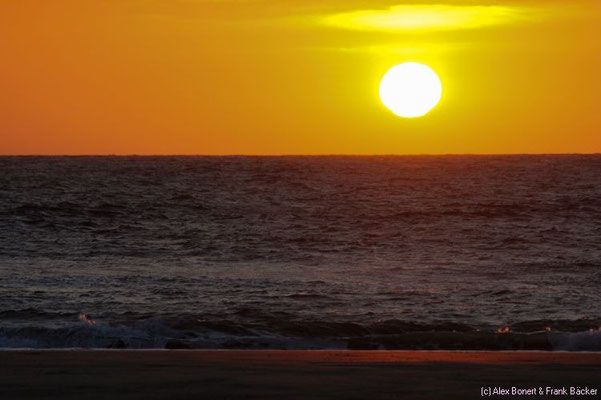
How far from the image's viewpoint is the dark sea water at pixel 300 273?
53.7ft

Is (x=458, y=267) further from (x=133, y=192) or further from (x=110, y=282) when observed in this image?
(x=133, y=192)

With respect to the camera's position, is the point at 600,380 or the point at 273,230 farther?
the point at 273,230

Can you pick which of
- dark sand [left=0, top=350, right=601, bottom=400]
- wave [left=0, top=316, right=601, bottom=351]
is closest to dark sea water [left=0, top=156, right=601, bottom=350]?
wave [left=0, top=316, right=601, bottom=351]

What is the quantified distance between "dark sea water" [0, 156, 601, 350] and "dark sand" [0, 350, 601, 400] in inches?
108

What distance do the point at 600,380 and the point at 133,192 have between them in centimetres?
5435

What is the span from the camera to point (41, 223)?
1558 inches

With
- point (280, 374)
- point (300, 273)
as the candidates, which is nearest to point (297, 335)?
point (280, 374)

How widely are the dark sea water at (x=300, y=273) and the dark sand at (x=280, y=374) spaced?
275cm

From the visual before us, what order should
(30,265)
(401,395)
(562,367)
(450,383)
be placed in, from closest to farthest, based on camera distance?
(401,395), (450,383), (562,367), (30,265)

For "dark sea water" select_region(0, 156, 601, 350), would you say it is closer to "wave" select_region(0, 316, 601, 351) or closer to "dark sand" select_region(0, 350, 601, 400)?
"wave" select_region(0, 316, 601, 351)

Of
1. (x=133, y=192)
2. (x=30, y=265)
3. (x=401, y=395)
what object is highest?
(x=133, y=192)

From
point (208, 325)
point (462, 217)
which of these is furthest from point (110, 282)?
point (462, 217)

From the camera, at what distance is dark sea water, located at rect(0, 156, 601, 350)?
1636cm

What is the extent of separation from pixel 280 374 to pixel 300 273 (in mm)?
13698
